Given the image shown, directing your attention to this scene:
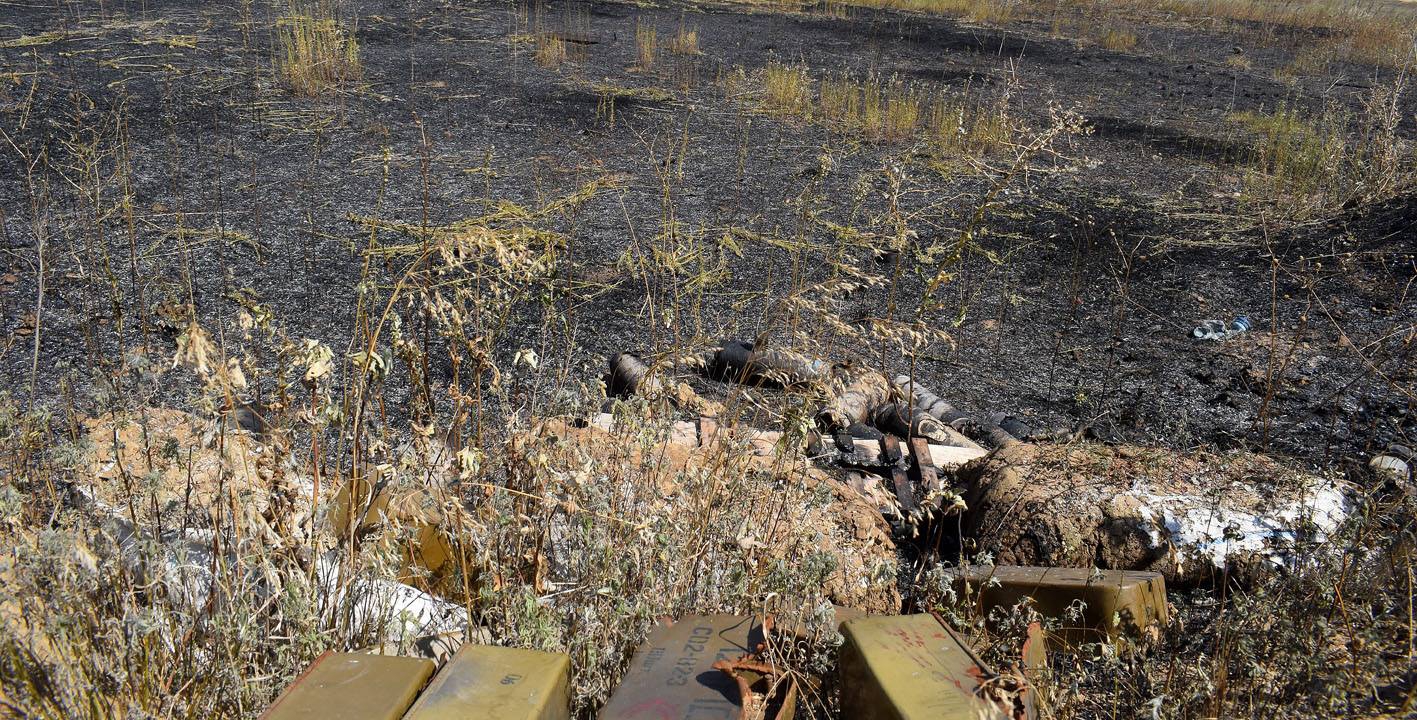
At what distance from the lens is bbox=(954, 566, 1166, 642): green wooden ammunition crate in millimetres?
2568

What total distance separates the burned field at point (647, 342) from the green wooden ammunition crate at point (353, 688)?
20cm

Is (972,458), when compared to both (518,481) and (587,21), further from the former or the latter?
(587,21)

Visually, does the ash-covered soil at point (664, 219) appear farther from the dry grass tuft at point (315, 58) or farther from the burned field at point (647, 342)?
the dry grass tuft at point (315, 58)

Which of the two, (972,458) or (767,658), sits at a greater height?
(767,658)

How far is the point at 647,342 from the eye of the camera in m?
4.59

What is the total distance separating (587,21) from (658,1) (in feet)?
8.86

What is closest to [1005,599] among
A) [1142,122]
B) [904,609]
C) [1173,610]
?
[904,609]

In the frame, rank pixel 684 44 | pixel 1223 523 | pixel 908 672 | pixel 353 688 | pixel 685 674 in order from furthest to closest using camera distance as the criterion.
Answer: pixel 684 44 < pixel 1223 523 < pixel 685 674 < pixel 908 672 < pixel 353 688

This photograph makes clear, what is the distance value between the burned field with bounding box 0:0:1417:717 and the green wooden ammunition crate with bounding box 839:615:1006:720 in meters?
0.12

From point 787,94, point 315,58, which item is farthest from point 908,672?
point 315,58

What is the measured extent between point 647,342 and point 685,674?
2.74m

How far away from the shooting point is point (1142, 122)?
376 inches

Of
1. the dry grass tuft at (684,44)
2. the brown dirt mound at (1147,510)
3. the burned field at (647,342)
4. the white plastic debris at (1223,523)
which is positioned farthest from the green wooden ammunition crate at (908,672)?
the dry grass tuft at (684,44)

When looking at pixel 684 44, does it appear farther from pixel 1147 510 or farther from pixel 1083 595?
pixel 1083 595
